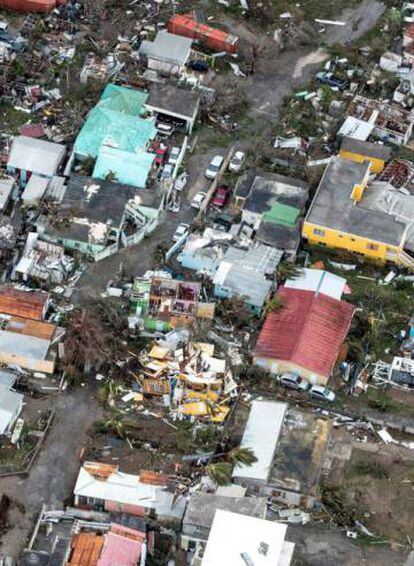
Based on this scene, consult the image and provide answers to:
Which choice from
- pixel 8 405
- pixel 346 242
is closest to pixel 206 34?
pixel 346 242

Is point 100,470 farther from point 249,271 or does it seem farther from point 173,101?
point 173,101

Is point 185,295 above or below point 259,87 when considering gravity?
below

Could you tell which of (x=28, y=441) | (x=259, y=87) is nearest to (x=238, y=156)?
(x=259, y=87)

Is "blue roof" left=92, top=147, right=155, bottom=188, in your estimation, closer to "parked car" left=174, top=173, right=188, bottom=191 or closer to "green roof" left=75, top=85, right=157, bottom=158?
"green roof" left=75, top=85, right=157, bottom=158

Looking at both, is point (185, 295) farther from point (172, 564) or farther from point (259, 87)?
point (259, 87)

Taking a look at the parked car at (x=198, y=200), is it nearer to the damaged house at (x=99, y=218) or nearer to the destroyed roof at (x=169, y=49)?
the damaged house at (x=99, y=218)
